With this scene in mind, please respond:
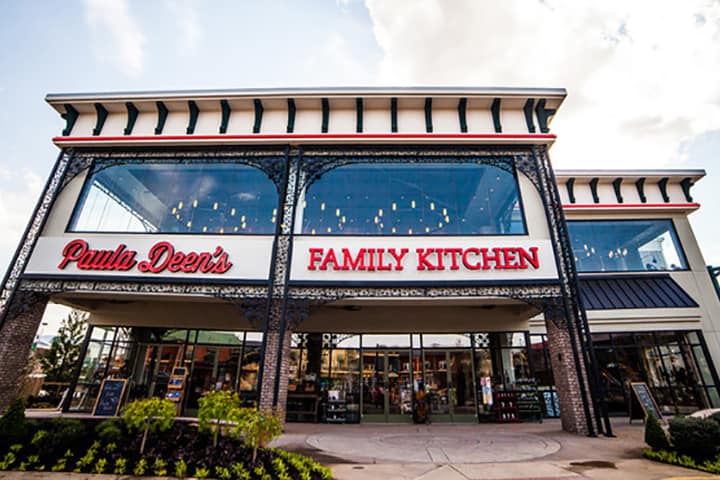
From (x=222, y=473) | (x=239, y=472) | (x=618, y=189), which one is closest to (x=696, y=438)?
(x=239, y=472)

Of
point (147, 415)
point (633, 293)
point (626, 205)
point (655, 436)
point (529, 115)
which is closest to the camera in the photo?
point (147, 415)

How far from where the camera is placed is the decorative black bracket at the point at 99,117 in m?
13.9

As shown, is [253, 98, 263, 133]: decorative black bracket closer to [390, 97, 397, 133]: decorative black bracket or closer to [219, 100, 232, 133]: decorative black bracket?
[219, 100, 232, 133]: decorative black bracket

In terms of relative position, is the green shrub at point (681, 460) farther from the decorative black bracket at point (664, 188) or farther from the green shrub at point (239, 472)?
the decorative black bracket at point (664, 188)

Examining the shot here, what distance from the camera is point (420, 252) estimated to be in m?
12.0

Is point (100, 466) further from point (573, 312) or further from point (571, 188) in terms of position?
point (571, 188)

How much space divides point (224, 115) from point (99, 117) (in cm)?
505

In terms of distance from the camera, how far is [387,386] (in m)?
14.0

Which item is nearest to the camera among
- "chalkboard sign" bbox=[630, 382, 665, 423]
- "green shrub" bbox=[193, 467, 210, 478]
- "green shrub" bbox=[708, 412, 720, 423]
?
"green shrub" bbox=[193, 467, 210, 478]

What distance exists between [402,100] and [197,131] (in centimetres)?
822

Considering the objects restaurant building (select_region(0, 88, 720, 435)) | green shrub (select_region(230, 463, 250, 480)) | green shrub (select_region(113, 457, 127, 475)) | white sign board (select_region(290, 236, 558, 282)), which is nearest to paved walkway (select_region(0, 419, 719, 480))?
green shrub (select_region(113, 457, 127, 475))

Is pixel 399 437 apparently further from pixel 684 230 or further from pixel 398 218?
pixel 684 230

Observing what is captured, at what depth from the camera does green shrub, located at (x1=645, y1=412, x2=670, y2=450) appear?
746 centimetres

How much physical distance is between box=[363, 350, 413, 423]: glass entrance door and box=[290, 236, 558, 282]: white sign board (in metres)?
4.41
